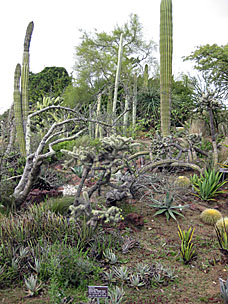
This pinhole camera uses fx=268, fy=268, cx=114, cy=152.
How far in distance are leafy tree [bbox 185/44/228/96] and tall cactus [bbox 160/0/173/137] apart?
866cm

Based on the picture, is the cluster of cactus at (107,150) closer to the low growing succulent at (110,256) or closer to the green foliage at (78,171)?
the low growing succulent at (110,256)

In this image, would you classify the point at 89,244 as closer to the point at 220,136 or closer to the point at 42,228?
the point at 42,228

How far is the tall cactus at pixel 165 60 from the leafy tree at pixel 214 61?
866cm

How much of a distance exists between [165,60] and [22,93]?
6.93 m

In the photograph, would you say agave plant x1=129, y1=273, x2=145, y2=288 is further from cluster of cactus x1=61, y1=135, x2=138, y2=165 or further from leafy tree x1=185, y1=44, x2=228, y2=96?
leafy tree x1=185, y1=44, x2=228, y2=96

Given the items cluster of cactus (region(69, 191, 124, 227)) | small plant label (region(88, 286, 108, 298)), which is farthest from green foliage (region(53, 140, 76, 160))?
small plant label (region(88, 286, 108, 298))

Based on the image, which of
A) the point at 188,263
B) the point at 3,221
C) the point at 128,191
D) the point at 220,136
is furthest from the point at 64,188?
the point at 220,136

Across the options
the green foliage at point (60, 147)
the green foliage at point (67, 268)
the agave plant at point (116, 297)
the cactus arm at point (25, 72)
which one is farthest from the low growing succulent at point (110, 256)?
the cactus arm at point (25, 72)

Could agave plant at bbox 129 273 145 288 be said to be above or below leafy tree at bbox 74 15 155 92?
below

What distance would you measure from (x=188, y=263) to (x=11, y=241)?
2.68 meters

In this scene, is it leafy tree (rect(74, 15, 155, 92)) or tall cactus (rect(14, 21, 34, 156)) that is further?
leafy tree (rect(74, 15, 155, 92))

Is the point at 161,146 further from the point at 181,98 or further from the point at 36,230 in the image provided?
the point at 181,98

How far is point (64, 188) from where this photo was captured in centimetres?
814

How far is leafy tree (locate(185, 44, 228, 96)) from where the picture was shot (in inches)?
706
